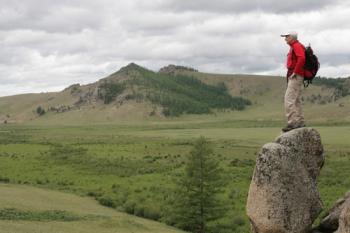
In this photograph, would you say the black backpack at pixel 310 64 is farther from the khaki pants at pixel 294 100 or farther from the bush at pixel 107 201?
the bush at pixel 107 201

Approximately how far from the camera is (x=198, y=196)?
5416 centimetres

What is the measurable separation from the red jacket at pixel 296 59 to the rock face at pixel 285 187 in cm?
266

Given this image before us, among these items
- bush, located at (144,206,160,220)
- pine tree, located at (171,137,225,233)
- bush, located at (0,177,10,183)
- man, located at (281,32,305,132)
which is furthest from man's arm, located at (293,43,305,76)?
bush, located at (0,177,10,183)

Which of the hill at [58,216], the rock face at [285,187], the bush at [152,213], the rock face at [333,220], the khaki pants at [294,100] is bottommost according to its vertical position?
the bush at [152,213]

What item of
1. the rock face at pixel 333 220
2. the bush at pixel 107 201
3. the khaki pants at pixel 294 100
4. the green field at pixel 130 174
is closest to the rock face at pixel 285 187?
the rock face at pixel 333 220

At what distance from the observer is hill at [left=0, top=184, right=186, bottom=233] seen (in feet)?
139

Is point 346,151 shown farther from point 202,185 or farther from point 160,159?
point 202,185

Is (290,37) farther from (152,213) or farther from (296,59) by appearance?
(152,213)

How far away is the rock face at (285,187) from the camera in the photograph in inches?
843

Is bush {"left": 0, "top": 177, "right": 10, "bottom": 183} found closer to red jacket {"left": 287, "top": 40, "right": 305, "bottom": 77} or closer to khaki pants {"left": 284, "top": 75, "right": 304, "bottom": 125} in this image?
khaki pants {"left": 284, "top": 75, "right": 304, "bottom": 125}

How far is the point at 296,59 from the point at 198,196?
33.1 m

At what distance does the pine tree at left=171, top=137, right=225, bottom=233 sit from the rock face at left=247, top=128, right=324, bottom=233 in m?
31.7

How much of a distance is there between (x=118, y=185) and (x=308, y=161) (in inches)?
2211

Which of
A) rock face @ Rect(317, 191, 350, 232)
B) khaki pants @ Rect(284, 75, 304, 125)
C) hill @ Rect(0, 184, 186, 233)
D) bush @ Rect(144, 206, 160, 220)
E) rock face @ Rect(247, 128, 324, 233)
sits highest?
khaki pants @ Rect(284, 75, 304, 125)
